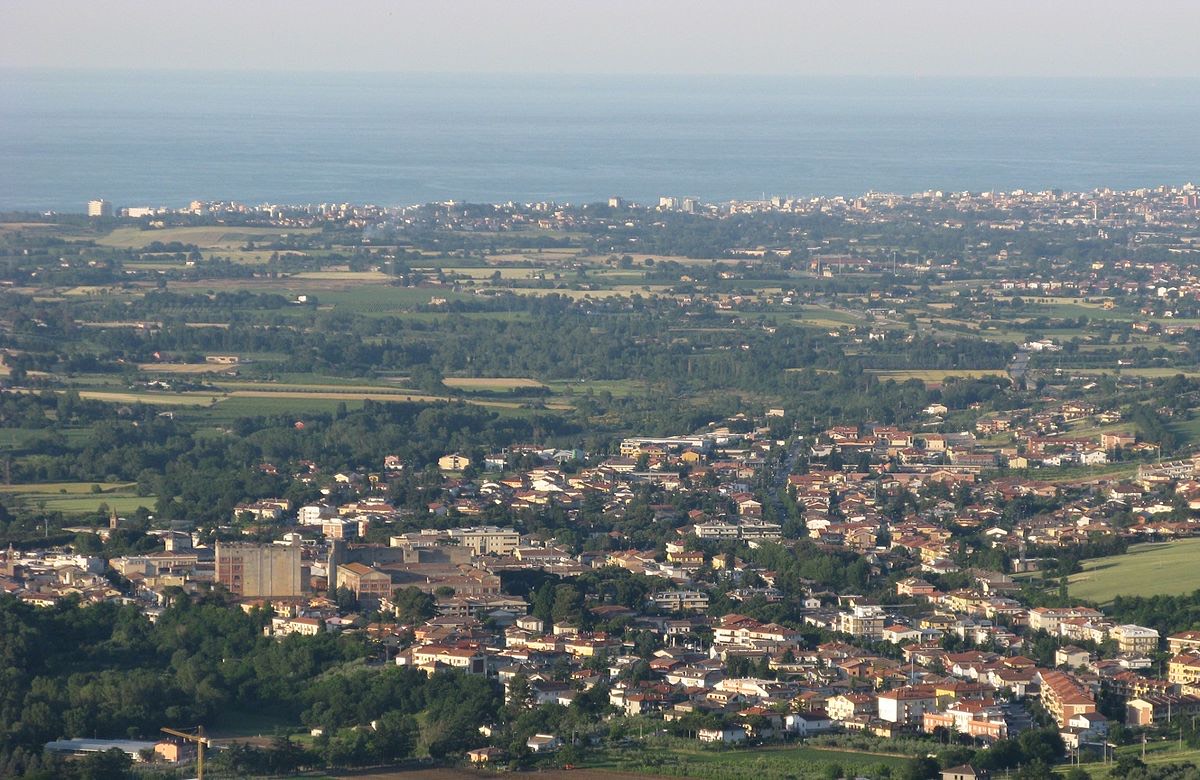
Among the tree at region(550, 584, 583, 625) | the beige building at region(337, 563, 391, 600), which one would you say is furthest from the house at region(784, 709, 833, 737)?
the beige building at region(337, 563, 391, 600)

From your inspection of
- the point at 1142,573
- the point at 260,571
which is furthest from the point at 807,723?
the point at 1142,573

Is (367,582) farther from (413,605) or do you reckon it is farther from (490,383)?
(490,383)

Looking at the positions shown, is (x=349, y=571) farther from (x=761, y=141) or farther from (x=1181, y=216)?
(x=761, y=141)

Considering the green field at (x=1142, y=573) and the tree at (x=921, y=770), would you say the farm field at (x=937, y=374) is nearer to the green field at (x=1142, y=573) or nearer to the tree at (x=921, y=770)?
the green field at (x=1142, y=573)

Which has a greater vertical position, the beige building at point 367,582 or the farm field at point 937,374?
the beige building at point 367,582

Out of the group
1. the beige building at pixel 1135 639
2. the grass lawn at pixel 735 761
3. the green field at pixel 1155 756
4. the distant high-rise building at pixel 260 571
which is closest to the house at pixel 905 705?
the grass lawn at pixel 735 761

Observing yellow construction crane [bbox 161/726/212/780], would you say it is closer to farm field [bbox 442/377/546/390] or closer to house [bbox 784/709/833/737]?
house [bbox 784/709/833/737]

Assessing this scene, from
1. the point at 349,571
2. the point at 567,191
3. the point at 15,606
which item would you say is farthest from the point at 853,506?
the point at 567,191

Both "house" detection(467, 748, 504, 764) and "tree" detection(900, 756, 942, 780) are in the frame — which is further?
"house" detection(467, 748, 504, 764)
